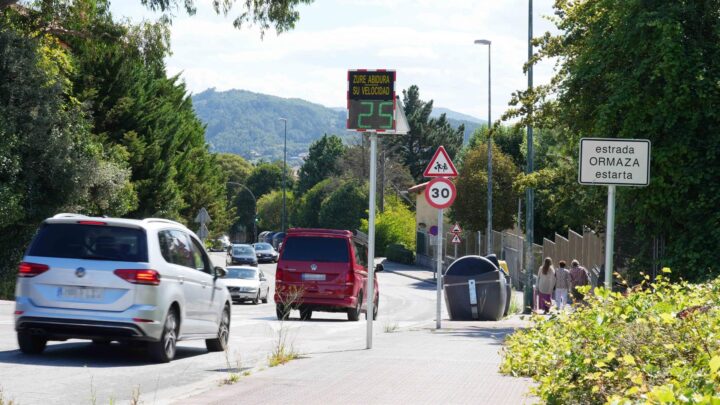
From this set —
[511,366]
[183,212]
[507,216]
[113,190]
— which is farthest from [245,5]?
[183,212]

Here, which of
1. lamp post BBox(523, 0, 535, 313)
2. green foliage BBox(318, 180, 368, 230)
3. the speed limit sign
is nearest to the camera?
the speed limit sign

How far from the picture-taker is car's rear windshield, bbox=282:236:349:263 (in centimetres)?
2448

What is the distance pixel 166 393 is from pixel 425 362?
12.0 ft

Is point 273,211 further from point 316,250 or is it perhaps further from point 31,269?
point 31,269

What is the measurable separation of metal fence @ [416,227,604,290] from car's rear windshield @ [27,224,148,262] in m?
20.8

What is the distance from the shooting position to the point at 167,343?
1314cm

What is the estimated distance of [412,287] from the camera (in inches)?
2211

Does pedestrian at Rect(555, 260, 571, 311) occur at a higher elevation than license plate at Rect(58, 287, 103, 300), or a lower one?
lower

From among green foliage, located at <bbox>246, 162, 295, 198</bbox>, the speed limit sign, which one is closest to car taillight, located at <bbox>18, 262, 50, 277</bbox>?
the speed limit sign

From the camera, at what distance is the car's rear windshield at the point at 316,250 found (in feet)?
80.3

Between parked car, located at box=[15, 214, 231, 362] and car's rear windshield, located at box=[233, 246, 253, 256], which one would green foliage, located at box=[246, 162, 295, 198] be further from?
parked car, located at box=[15, 214, 231, 362]

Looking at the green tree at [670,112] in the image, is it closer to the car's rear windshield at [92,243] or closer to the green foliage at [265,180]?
the car's rear windshield at [92,243]

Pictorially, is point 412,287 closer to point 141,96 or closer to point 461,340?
point 141,96

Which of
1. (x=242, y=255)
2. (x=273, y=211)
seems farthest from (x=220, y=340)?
(x=273, y=211)
